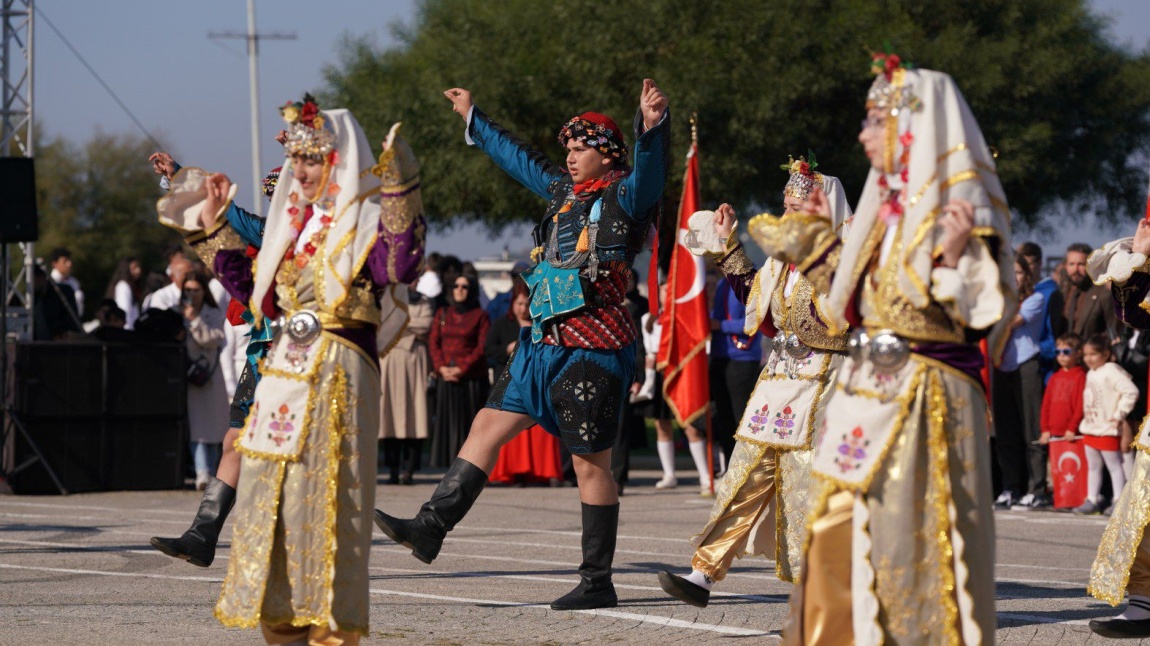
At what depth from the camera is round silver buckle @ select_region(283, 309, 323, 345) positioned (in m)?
5.41

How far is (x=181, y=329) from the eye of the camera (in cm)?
1401

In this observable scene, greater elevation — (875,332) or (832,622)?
(875,332)

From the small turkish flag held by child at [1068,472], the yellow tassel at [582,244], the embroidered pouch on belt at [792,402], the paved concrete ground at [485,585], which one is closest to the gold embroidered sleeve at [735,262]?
the embroidered pouch on belt at [792,402]

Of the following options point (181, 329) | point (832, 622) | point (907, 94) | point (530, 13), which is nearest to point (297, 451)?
point (832, 622)

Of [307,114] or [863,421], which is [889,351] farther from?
[307,114]

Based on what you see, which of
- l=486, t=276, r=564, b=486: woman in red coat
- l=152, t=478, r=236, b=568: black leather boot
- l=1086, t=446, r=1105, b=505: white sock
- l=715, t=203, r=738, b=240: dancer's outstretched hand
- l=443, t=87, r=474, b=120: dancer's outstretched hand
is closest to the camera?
l=715, t=203, r=738, b=240: dancer's outstretched hand

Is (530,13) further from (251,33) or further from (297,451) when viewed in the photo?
(297,451)

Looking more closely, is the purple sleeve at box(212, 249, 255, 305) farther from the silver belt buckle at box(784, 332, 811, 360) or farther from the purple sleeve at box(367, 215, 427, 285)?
the silver belt buckle at box(784, 332, 811, 360)

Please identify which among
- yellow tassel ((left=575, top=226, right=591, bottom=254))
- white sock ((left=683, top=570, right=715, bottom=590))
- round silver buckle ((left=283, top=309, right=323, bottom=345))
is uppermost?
yellow tassel ((left=575, top=226, right=591, bottom=254))

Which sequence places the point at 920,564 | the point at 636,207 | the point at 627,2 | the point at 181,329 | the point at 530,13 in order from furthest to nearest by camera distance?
the point at 530,13 → the point at 627,2 → the point at 181,329 → the point at 636,207 → the point at 920,564

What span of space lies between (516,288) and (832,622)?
10.0m

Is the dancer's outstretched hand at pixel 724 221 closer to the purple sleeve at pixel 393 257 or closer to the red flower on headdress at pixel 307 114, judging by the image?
the purple sleeve at pixel 393 257

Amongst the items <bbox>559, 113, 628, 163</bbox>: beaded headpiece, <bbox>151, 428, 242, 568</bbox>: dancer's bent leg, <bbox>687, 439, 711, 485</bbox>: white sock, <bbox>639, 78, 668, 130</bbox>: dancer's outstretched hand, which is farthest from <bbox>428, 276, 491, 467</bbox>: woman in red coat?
<bbox>639, 78, 668, 130</bbox>: dancer's outstretched hand

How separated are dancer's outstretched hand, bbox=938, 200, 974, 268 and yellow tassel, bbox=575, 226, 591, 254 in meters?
2.65
